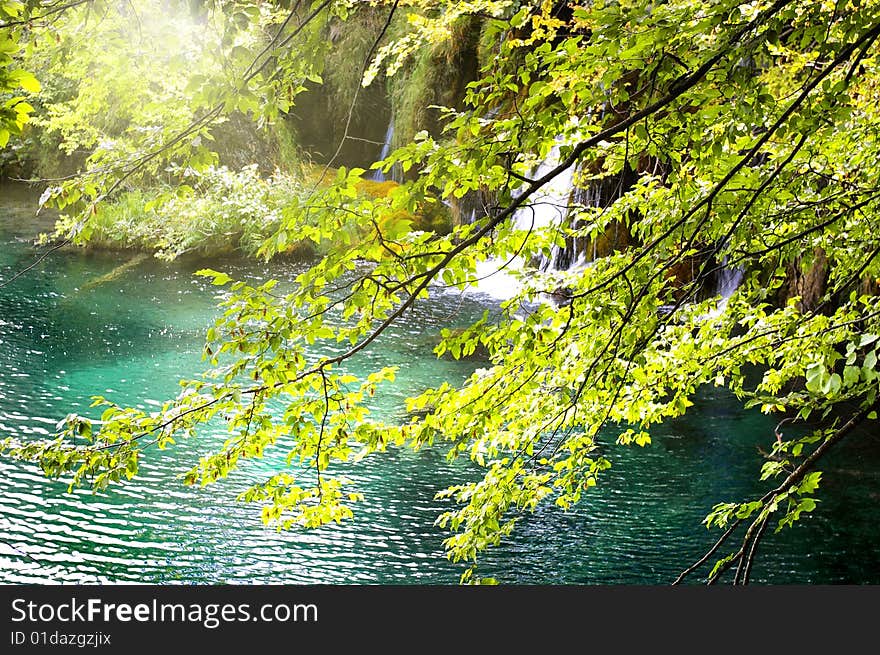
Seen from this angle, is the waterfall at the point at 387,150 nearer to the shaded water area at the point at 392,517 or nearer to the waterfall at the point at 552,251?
the waterfall at the point at 552,251

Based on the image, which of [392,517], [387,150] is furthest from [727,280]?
[387,150]

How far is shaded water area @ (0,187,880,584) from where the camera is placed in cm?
613

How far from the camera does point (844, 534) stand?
22.2 ft

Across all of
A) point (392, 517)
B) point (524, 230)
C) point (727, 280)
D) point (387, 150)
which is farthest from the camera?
point (387, 150)

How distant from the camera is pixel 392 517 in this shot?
698cm

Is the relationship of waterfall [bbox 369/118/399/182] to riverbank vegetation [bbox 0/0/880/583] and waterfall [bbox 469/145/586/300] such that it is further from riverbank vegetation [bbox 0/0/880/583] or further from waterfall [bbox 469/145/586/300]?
riverbank vegetation [bbox 0/0/880/583]

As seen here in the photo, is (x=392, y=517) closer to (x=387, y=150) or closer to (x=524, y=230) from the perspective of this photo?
(x=524, y=230)

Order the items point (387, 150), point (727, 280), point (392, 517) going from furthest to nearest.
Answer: point (387, 150) → point (727, 280) → point (392, 517)

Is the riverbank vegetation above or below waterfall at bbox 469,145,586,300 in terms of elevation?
below

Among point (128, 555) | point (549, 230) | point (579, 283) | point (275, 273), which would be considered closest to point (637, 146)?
point (549, 230)

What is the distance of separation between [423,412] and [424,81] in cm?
974

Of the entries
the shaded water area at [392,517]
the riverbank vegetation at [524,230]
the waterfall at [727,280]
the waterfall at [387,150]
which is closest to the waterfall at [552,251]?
the waterfall at [727,280]

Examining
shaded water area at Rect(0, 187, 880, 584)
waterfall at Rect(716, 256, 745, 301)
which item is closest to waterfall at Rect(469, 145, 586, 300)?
waterfall at Rect(716, 256, 745, 301)

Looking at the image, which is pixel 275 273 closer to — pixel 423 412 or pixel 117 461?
pixel 423 412
